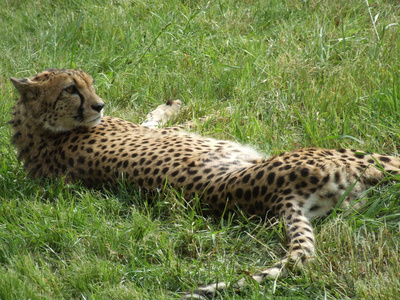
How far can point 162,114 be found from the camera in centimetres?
482

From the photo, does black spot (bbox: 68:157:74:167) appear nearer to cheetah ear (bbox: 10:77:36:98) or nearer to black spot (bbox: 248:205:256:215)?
cheetah ear (bbox: 10:77:36:98)

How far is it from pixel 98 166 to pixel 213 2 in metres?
3.06

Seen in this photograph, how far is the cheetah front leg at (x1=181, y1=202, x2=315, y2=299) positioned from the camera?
2.66 m

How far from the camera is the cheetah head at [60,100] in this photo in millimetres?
4059

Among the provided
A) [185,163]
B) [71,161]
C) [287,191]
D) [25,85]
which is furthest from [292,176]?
[25,85]

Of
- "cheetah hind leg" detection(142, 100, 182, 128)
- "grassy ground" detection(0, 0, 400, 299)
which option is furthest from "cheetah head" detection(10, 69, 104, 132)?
"cheetah hind leg" detection(142, 100, 182, 128)

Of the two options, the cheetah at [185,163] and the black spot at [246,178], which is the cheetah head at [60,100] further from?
the black spot at [246,178]

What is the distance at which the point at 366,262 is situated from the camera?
108 inches

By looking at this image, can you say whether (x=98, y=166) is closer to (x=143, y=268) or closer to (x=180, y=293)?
(x=143, y=268)

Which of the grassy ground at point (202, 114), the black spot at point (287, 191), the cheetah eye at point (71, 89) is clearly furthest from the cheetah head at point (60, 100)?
the black spot at point (287, 191)

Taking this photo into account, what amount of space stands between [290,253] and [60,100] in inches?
78.3

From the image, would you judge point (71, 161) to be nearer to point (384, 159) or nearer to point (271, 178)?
point (271, 178)

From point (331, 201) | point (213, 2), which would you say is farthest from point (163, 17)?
point (331, 201)

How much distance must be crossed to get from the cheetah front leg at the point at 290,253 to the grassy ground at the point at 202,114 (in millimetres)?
48
